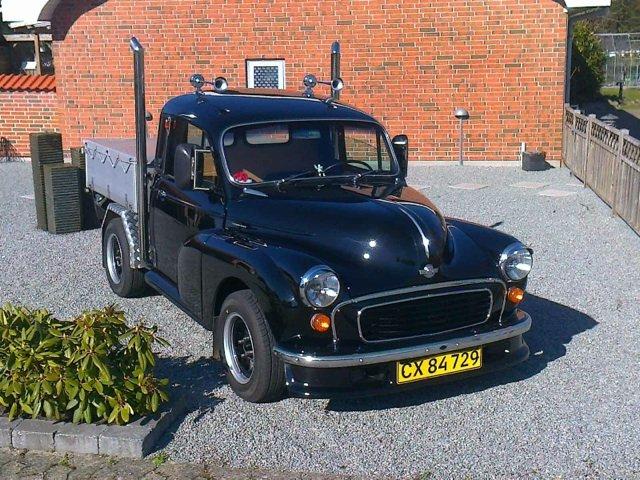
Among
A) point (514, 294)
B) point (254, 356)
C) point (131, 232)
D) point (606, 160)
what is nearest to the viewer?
point (254, 356)

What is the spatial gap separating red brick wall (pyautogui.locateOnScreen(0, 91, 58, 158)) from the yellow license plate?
14030mm

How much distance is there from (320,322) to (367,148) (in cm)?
211

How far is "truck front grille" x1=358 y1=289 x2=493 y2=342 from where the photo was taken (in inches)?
199

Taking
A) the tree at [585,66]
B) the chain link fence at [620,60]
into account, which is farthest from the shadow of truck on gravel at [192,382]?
the chain link fence at [620,60]

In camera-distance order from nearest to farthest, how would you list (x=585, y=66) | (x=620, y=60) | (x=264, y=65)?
(x=264, y=65) → (x=585, y=66) → (x=620, y=60)

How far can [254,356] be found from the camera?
17.3 feet

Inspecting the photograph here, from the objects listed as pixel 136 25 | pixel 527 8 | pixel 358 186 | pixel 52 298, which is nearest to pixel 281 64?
pixel 136 25

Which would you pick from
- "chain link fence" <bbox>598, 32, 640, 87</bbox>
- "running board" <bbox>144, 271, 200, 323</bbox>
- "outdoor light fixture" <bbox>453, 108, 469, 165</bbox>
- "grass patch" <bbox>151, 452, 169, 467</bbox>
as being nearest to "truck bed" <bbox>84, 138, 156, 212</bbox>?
"running board" <bbox>144, 271, 200, 323</bbox>

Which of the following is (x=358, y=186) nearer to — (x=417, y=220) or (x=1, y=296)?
(x=417, y=220)

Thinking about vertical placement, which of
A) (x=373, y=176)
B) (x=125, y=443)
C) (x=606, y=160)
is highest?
(x=373, y=176)

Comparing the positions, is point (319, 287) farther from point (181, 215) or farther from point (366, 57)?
point (366, 57)

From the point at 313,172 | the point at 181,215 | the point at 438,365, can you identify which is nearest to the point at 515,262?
the point at 438,365

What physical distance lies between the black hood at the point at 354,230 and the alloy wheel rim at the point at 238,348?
0.57 meters

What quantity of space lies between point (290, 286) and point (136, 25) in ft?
42.0
